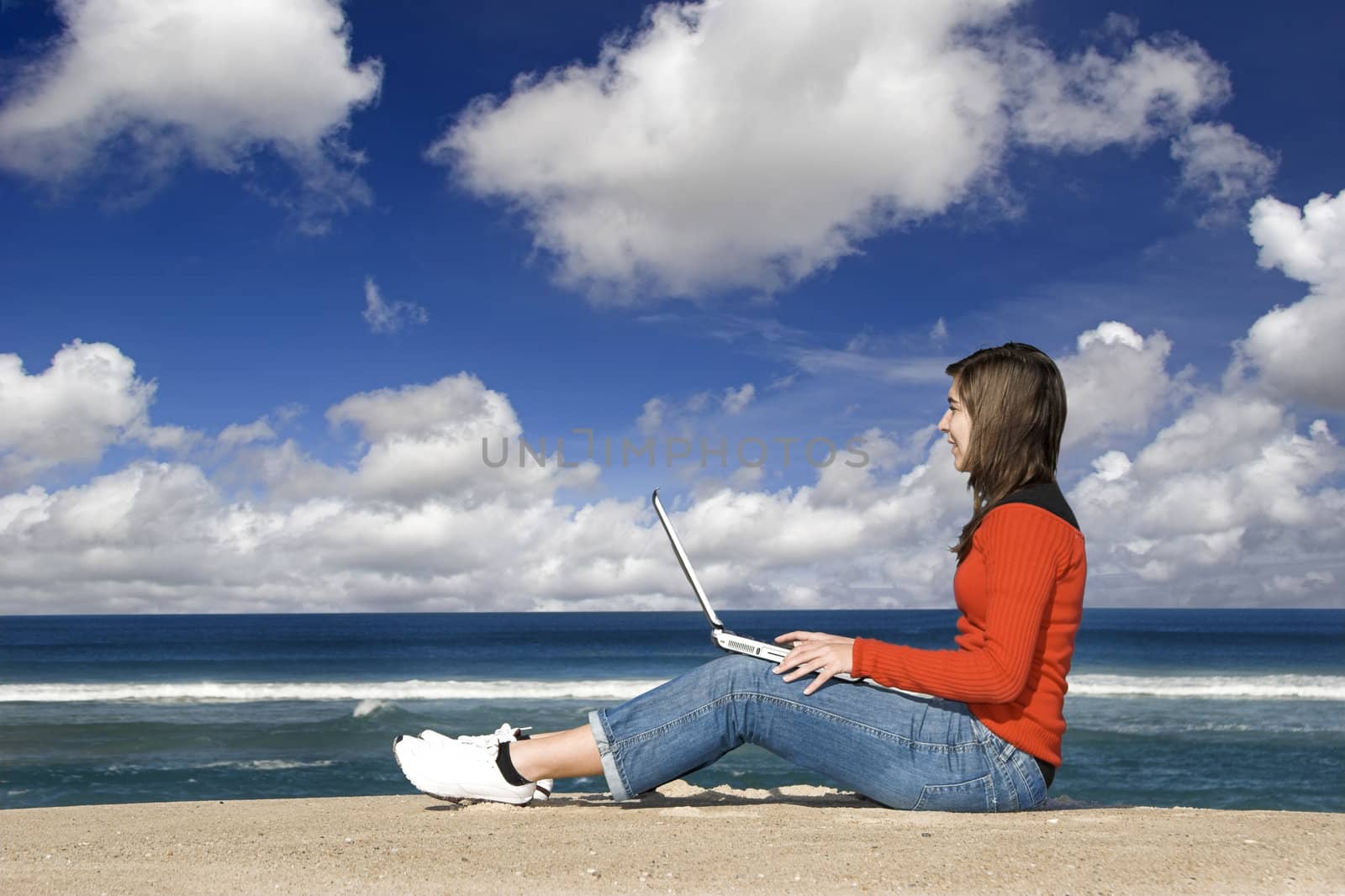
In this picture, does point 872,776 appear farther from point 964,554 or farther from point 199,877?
point 199,877

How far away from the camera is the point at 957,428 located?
3143 mm

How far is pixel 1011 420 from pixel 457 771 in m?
2.30

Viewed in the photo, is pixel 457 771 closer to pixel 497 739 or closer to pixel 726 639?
Answer: pixel 497 739

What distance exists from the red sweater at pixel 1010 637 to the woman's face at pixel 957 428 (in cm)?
28

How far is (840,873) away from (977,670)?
71 centimetres

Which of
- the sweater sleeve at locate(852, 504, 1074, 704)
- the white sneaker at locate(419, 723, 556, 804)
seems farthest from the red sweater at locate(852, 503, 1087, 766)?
the white sneaker at locate(419, 723, 556, 804)

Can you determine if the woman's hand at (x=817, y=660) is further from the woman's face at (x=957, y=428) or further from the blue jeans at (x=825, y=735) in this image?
the woman's face at (x=957, y=428)

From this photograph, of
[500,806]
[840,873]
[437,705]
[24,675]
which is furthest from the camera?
[24,675]

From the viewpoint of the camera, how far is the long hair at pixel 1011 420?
3012 mm

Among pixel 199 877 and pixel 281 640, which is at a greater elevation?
pixel 199 877

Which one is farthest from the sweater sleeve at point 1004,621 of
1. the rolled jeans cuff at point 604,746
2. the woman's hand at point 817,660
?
the rolled jeans cuff at point 604,746

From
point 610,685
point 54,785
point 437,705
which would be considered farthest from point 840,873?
point 610,685

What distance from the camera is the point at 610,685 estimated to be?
2595 cm

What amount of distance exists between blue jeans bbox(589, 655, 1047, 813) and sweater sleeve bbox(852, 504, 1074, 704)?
0.75 feet
